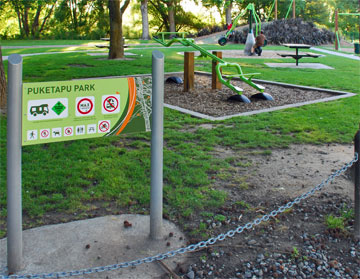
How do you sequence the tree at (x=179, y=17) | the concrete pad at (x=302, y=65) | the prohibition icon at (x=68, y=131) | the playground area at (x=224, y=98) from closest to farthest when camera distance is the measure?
the prohibition icon at (x=68, y=131)
the playground area at (x=224, y=98)
the concrete pad at (x=302, y=65)
the tree at (x=179, y=17)

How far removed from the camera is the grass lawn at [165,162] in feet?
14.5

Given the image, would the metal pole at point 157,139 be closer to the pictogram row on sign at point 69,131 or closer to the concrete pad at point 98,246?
the concrete pad at point 98,246

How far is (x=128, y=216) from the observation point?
4215mm

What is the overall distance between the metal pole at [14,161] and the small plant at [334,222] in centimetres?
248

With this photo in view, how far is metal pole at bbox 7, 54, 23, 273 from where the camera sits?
3.04 meters

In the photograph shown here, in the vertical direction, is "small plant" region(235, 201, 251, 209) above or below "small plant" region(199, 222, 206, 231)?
above

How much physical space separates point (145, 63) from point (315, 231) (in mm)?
11440

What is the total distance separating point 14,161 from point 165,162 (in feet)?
8.72

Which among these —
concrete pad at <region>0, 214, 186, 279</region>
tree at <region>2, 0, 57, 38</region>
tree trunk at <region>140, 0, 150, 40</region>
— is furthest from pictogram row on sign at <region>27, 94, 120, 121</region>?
tree trunk at <region>140, 0, 150, 40</region>

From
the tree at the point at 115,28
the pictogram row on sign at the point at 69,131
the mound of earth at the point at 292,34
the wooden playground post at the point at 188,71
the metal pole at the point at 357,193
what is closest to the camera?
the pictogram row on sign at the point at 69,131

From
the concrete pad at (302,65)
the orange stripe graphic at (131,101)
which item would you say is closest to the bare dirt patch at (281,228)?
the orange stripe graphic at (131,101)

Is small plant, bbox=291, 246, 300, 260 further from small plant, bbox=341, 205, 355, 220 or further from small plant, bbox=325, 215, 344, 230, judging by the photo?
small plant, bbox=341, 205, 355, 220

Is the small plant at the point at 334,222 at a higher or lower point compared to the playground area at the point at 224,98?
lower

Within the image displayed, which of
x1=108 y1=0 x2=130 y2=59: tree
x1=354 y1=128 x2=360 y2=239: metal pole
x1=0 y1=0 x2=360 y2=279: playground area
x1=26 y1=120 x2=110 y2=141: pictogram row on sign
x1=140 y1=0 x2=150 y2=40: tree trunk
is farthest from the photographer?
x1=140 y1=0 x2=150 y2=40: tree trunk
